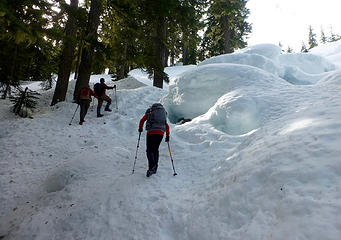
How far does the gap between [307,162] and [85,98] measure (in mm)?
8814

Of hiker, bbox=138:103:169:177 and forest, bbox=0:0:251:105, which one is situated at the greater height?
forest, bbox=0:0:251:105

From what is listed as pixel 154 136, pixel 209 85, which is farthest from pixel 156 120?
pixel 209 85

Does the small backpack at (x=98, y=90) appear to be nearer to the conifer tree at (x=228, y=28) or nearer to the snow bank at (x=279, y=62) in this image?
the snow bank at (x=279, y=62)

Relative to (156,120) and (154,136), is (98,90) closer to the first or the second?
(156,120)

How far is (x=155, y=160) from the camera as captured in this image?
524 cm

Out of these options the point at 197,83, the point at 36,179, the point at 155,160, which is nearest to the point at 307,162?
the point at 155,160

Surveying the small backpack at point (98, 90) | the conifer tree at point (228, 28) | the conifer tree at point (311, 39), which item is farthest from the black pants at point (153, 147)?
A: the conifer tree at point (311, 39)

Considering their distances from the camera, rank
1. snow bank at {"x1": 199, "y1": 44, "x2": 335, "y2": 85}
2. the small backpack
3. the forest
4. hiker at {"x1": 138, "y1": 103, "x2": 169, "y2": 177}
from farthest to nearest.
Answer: snow bank at {"x1": 199, "y1": 44, "x2": 335, "y2": 85}
the small backpack
the forest
hiker at {"x1": 138, "y1": 103, "x2": 169, "y2": 177}

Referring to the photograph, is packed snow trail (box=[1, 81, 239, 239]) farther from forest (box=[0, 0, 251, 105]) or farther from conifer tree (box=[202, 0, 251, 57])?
conifer tree (box=[202, 0, 251, 57])

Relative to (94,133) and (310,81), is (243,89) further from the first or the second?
(310,81)

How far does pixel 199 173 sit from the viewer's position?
194 inches

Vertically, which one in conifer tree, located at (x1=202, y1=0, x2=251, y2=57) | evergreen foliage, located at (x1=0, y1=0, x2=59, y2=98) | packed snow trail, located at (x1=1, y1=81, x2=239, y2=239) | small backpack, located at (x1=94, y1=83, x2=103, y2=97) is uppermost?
conifer tree, located at (x1=202, y1=0, x2=251, y2=57)

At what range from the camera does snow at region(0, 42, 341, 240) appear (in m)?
2.63

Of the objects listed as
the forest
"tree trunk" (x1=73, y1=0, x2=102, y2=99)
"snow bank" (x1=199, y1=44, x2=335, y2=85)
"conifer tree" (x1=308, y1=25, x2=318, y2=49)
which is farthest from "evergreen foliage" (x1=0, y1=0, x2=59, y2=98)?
"conifer tree" (x1=308, y1=25, x2=318, y2=49)
